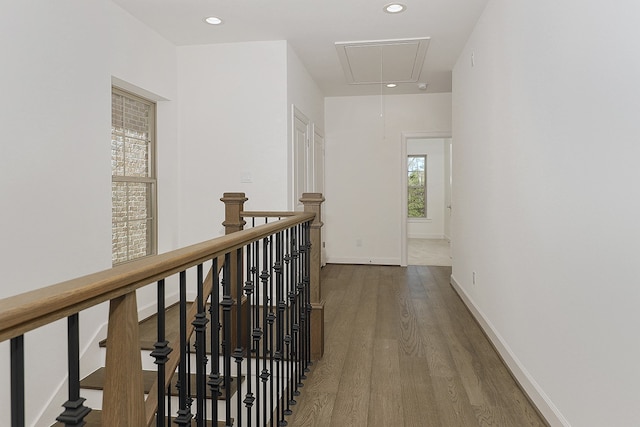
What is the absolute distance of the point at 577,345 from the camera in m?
1.76

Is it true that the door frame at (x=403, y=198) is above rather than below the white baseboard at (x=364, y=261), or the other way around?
above

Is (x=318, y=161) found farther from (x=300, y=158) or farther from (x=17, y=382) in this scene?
(x=17, y=382)

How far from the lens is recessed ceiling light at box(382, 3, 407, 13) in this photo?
3.36m

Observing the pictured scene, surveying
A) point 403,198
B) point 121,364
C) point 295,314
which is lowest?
point 295,314

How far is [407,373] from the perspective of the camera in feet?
8.92

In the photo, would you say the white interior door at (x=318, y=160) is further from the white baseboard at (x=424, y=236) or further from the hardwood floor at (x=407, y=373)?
the white baseboard at (x=424, y=236)

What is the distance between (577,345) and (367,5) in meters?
2.80

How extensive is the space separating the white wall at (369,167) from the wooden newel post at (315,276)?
385 centimetres

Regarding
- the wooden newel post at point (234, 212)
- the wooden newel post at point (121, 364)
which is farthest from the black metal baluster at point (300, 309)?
the wooden newel post at point (121, 364)

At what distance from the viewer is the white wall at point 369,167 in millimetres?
6500

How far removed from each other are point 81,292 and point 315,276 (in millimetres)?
2226

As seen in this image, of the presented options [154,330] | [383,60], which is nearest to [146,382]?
[154,330]

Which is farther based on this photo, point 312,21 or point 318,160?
point 318,160

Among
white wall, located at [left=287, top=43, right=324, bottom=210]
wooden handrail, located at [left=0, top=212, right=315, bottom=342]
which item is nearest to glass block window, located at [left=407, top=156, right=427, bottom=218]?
white wall, located at [left=287, top=43, right=324, bottom=210]
